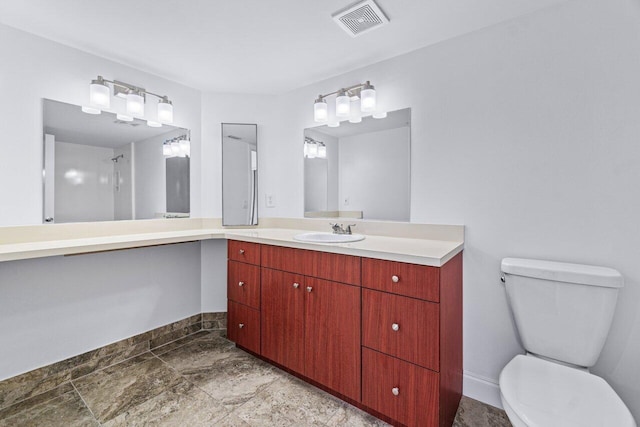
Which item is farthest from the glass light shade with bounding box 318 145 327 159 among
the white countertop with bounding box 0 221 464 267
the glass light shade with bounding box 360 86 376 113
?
the white countertop with bounding box 0 221 464 267

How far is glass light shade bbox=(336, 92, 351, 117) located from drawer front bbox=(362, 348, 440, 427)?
64.1 inches

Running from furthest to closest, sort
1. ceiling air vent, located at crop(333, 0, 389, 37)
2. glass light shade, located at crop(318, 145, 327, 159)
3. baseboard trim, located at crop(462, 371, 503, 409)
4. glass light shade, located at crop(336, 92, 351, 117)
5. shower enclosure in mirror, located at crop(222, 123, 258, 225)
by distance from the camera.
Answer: shower enclosure in mirror, located at crop(222, 123, 258, 225) < glass light shade, located at crop(318, 145, 327, 159) < glass light shade, located at crop(336, 92, 351, 117) < baseboard trim, located at crop(462, 371, 503, 409) < ceiling air vent, located at crop(333, 0, 389, 37)

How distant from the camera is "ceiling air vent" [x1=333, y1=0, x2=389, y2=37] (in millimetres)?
1494

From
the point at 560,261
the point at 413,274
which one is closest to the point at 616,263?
the point at 560,261

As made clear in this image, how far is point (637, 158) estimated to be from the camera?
131 cm

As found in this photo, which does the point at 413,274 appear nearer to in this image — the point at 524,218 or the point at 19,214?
the point at 524,218

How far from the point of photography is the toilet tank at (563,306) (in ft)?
4.08

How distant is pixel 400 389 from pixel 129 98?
8.31ft

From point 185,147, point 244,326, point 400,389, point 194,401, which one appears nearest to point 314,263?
point 400,389

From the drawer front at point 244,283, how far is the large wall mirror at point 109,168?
2.36ft

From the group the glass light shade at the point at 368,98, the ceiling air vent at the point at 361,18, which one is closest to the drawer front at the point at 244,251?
the glass light shade at the point at 368,98

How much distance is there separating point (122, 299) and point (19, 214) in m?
0.82

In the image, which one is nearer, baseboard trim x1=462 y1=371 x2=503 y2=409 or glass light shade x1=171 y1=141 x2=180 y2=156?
baseboard trim x1=462 y1=371 x2=503 y2=409

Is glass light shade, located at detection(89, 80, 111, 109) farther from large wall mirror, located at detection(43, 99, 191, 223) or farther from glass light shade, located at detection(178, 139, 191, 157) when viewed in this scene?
glass light shade, located at detection(178, 139, 191, 157)
